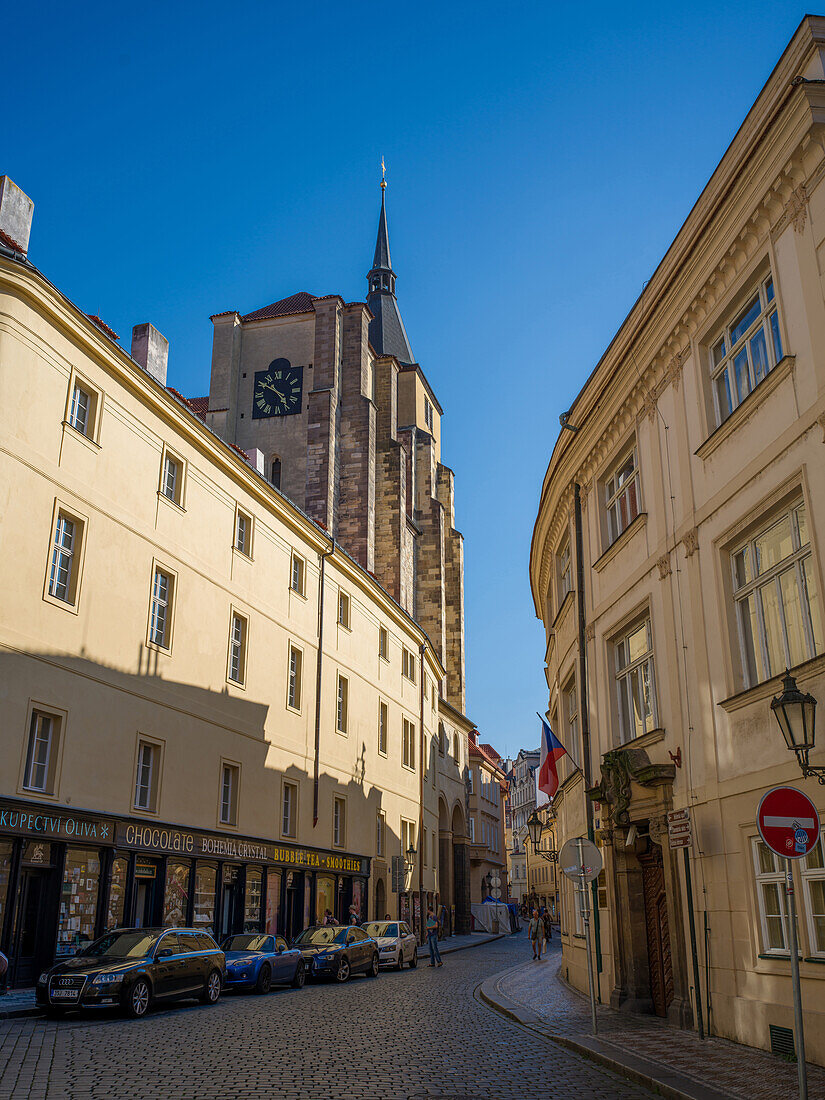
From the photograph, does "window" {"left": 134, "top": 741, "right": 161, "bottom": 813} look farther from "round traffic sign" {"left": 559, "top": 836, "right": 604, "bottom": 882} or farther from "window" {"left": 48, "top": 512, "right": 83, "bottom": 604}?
"round traffic sign" {"left": 559, "top": 836, "right": 604, "bottom": 882}

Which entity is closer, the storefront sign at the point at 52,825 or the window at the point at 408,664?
the storefront sign at the point at 52,825

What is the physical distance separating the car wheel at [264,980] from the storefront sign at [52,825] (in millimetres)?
4117

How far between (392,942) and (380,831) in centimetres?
1074

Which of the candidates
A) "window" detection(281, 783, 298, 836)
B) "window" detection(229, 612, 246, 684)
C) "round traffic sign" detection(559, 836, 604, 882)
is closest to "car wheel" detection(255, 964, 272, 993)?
"window" detection(229, 612, 246, 684)

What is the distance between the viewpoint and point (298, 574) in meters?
33.1

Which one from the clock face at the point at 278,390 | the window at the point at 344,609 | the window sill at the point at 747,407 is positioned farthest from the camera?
the clock face at the point at 278,390

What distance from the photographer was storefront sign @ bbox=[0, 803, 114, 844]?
18156 mm

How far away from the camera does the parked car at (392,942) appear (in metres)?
28.3

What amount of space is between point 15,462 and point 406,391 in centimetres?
5109

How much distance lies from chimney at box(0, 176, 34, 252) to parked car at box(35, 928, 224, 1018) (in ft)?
51.7

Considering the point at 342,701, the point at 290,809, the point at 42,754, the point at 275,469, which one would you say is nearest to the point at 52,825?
the point at 42,754

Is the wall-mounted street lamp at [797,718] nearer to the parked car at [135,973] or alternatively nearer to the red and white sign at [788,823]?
the red and white sign at [788,823]

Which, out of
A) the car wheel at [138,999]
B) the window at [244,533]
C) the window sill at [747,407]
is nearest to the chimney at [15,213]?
the window at [244,533]

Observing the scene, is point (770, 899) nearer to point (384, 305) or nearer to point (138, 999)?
point (138, 999)
